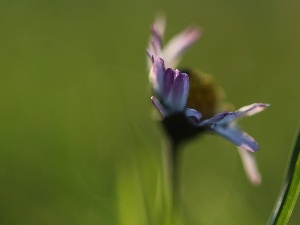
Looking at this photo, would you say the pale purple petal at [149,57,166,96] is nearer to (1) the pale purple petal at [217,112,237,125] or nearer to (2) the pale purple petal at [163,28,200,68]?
(1) the pale purple petal at [217,112,237,125]

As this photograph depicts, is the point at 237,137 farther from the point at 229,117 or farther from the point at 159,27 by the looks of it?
the point at 159,27

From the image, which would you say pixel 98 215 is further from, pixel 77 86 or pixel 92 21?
pixel 92 21

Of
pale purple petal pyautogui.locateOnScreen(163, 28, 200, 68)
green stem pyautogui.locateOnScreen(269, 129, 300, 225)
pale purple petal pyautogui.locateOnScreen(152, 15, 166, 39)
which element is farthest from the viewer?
pale purple petal pyautogui.locateOnScreen(163, 28, 200, 68)

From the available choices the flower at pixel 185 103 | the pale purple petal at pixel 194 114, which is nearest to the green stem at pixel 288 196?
the flower at pixel 185 103

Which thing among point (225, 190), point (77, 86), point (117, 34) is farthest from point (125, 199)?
point (117, 34)

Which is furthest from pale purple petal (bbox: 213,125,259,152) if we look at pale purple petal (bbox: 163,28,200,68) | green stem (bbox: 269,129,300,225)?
pale purple petal (bbox: 163,28,200,68)

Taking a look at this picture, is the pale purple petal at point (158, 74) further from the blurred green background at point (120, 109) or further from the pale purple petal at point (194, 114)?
the blurred green background at point (120, 109)
